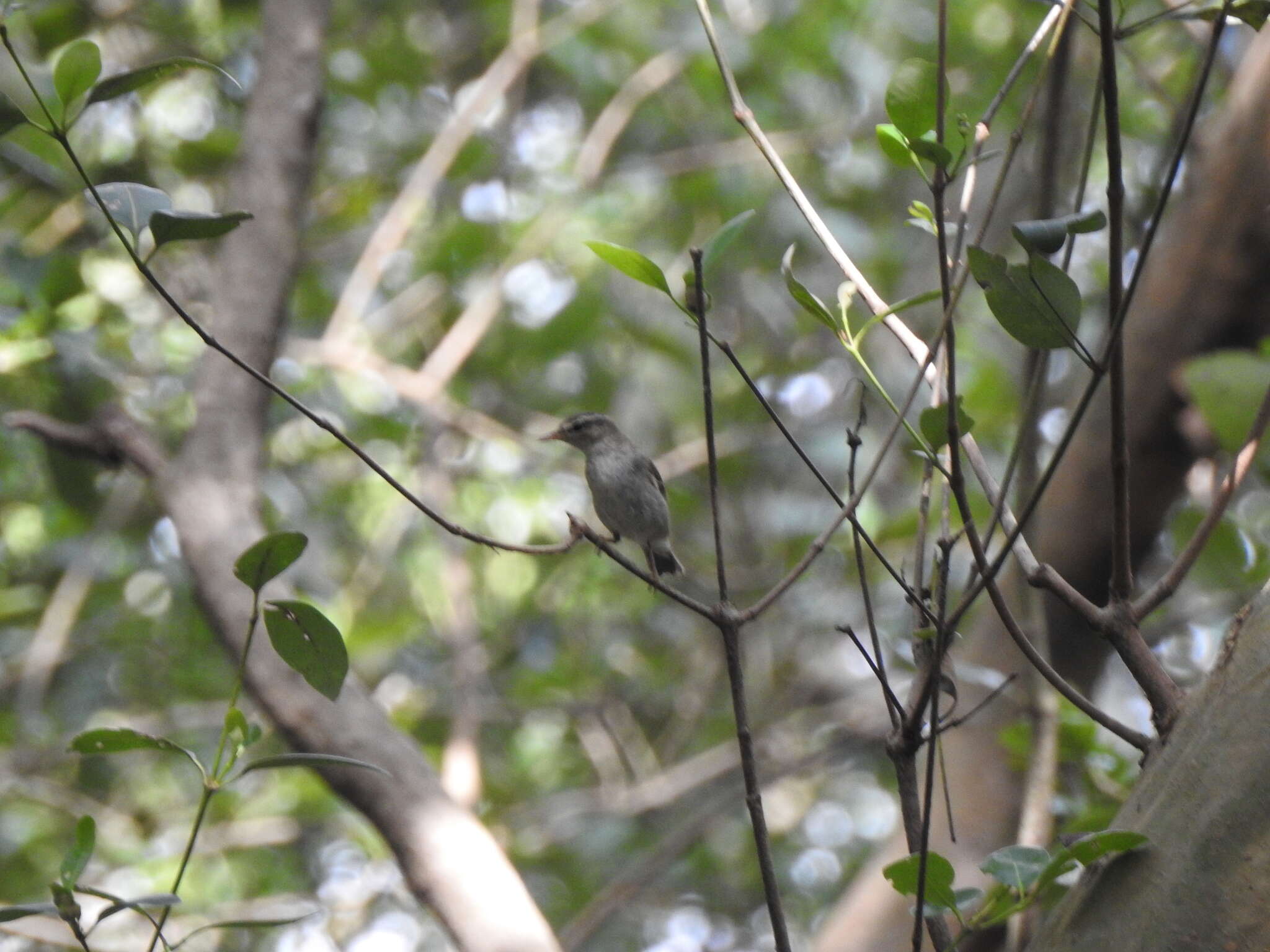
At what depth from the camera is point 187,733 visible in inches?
216

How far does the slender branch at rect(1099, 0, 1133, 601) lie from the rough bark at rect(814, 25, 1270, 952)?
193 cm

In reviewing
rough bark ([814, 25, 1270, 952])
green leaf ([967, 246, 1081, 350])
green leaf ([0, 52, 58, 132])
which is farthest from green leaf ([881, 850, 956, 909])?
rough bark ([814, 25, 1270, 952])

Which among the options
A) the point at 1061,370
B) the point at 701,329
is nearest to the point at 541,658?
the point at 1061,370

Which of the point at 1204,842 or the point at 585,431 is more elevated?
the point at 585,431

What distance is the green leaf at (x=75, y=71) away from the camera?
1.39 metres

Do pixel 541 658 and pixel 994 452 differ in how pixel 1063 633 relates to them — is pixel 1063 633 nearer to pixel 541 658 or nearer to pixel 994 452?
Result: pixel 994 452

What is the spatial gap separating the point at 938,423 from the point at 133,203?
1.04m

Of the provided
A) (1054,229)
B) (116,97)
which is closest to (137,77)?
(116,97)

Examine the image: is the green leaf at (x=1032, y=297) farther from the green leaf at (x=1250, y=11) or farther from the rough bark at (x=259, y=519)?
the rough bark at (x=259, y=519)

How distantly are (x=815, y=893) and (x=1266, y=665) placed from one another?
5.59m

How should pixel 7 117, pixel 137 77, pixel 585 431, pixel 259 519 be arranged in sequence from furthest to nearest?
pixel 585 431
pixel 259 519
pixel 7 117
pixel 137 77

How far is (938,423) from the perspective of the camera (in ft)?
4.41

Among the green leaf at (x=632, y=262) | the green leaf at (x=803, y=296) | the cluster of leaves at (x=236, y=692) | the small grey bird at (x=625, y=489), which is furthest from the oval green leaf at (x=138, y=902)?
the small grey bird at (x=625, y=489)

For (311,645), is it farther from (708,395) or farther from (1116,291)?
(1116,291)
